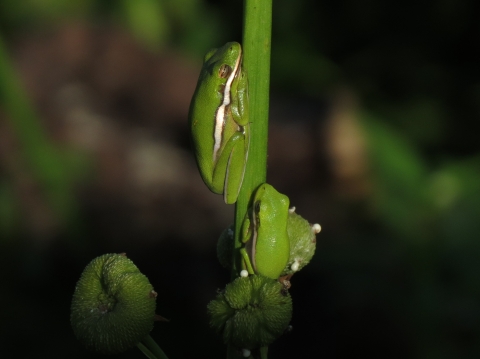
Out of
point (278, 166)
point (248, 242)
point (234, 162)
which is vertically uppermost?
point (278, 166)

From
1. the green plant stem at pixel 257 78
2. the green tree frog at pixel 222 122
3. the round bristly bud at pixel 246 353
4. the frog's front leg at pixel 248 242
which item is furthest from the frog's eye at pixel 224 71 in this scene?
the round bristly bud at pixel 246 353

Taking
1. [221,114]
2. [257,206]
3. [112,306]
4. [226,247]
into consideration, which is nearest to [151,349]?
[112,306]

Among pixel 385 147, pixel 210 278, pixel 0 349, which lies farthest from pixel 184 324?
pixel 385 147

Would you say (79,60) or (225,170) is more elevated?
(79,60)

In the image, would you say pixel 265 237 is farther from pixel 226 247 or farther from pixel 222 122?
pixel 222 122

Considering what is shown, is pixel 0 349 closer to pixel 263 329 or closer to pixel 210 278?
pixel 210 278
